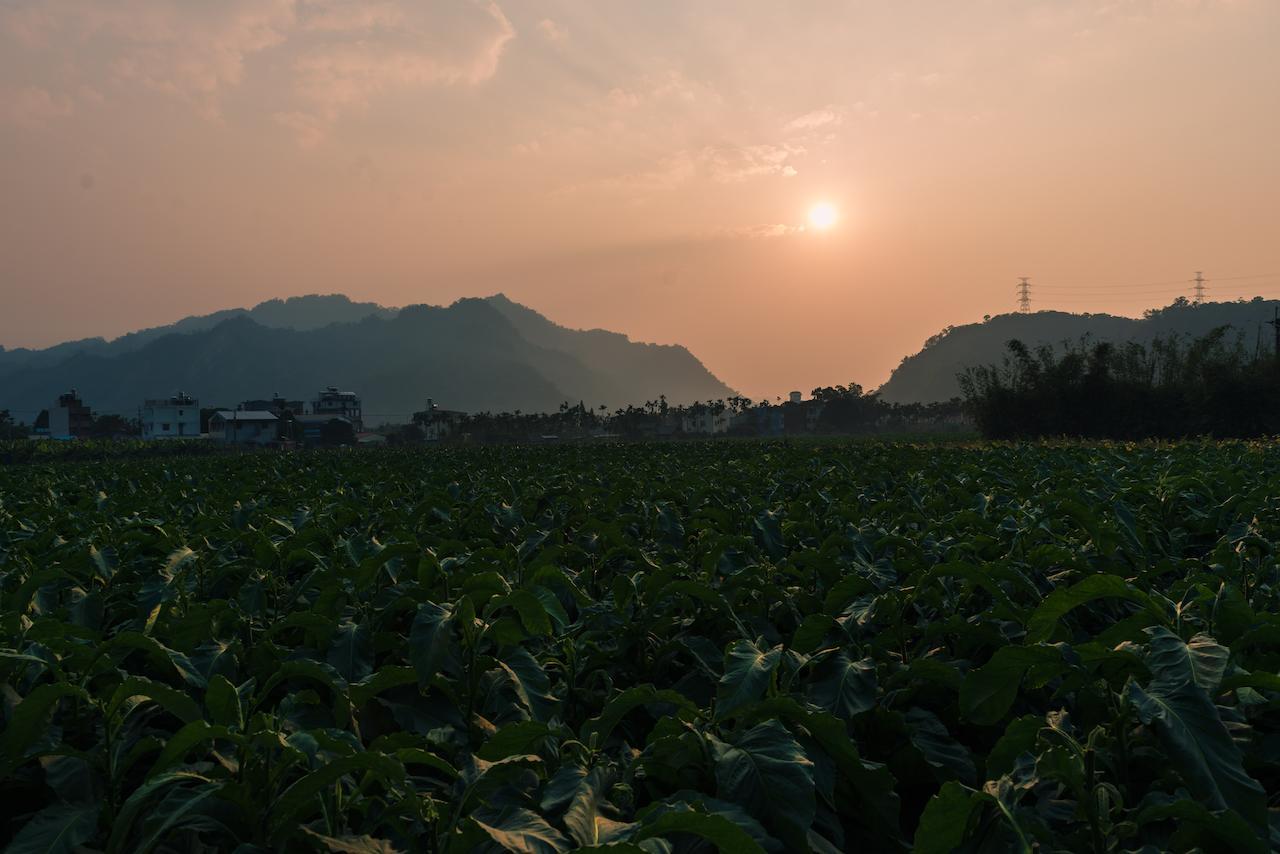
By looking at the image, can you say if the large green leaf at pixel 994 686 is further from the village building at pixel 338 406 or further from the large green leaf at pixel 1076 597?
the village building at pixel 338 406

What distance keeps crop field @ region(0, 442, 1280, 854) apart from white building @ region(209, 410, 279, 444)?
127392 mm

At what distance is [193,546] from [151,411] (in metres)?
157

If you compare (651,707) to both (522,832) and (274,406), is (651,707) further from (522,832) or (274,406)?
(274,406)

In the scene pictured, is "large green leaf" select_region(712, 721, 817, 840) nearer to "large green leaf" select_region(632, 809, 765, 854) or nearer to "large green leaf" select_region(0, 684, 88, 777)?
"large green leaf" select_region(632, 809, 765, 854)

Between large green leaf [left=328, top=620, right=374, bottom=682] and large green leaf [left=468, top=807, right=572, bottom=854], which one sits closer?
large green leaf [left=468, top=807, right=572, bottom=854]

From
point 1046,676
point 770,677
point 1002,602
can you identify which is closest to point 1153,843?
point 1046,676

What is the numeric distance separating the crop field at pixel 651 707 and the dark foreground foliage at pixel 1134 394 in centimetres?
4964

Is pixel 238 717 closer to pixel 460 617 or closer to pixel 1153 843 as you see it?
pixel 460 617

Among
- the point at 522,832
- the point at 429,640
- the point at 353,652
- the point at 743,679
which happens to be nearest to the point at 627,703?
the point at 743,679

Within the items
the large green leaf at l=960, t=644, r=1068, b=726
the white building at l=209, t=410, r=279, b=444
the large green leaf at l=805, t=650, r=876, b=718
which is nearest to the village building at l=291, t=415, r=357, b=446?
the white building at l=209, t=410, r=279, b=444

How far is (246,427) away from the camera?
419 feet

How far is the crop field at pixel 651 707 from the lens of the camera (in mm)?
1955

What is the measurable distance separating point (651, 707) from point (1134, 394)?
2186 inches

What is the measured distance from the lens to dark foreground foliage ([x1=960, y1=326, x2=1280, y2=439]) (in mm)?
45375
